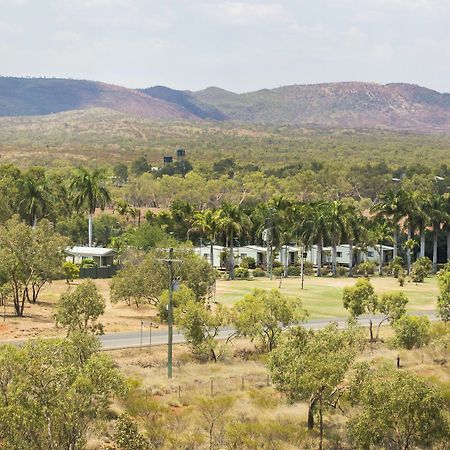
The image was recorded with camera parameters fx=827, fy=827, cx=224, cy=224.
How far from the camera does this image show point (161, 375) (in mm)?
37844

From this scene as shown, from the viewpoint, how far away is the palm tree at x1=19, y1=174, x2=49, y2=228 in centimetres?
8881

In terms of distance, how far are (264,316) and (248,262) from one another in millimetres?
51819

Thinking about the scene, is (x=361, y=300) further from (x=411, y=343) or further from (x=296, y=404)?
(x=296, y=404)

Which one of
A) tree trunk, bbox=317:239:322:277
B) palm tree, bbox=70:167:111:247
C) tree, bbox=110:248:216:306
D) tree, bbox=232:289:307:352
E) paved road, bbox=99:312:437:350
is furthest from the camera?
palm tree, bbox=70:167:111:247

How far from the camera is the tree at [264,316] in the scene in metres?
43.1

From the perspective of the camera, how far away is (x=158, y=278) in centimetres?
5762

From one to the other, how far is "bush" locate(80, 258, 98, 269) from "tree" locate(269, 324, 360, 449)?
169 ft

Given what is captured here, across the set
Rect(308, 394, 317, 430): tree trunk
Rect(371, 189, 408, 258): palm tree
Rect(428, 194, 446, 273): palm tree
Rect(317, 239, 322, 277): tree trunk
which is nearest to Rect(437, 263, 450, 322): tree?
Rect(308, 394, 317, 430): tree trunk

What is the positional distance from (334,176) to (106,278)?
85203mm

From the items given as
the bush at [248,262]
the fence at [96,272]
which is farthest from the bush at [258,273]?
the fence at [96,272]

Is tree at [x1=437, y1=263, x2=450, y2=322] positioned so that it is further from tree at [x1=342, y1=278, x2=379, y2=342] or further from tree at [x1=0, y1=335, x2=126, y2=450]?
tree at [x1=0, y1=335, x2=126, y2=450]

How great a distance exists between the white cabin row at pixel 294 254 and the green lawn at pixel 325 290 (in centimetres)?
904

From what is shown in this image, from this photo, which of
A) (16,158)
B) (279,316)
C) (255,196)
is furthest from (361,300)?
(16,158)

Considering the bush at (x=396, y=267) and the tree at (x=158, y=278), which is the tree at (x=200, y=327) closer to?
the tree at (x=158, y=278)
